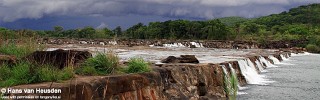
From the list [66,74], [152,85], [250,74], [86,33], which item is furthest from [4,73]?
[86,33]

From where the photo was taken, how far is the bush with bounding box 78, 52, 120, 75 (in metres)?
12.5

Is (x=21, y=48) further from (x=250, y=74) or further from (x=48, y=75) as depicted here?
(x=250, y=74)

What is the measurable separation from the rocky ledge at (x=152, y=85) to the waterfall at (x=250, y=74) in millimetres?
3365

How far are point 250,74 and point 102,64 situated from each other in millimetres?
19275

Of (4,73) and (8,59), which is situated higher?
(8,59)

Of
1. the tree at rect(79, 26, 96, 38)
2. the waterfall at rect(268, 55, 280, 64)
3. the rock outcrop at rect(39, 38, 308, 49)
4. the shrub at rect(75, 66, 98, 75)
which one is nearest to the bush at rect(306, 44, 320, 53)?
the rock outcrop at rect(39, 38, 308, 49)

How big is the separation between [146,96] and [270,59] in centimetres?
3210

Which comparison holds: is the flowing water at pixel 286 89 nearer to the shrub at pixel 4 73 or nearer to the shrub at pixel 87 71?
the shrub at pixel 87 71

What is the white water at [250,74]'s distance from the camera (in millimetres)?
28047

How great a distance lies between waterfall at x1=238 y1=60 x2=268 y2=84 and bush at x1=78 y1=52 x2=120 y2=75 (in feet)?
54.1

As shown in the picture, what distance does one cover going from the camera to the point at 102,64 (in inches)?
501

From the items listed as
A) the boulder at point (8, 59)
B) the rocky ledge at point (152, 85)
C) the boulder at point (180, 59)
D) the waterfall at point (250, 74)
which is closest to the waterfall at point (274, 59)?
the waterfall at point (250, 74)

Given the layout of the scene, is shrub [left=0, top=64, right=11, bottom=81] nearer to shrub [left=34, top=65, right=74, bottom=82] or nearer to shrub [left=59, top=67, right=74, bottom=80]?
shrub [left=34, top=65, right=74, bottom=82]

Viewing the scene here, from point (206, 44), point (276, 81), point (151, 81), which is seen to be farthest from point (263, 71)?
point (206, 44)
